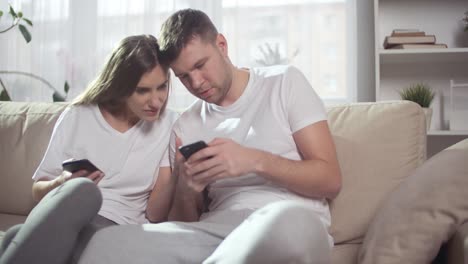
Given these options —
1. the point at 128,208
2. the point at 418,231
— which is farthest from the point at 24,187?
the point at 418,231

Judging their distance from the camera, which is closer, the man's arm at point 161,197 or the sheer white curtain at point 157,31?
the man's arm at point 161,197

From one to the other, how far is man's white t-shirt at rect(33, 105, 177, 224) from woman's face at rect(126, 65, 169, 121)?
0.08 meters

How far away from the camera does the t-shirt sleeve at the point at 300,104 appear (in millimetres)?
1365

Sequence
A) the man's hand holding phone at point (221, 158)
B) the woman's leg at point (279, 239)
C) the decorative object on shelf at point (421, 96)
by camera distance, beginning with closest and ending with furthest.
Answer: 1. the woman's leg at point (279, 239)
2. the man's hand holding phone at point (221, 158)
3. the decorative object on shelf at point (421, 96)

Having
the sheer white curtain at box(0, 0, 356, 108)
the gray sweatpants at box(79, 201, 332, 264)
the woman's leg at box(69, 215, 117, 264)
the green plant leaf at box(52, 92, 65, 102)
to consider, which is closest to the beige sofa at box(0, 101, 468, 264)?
the gray sweatpants at box(79, 201, 332, 264)

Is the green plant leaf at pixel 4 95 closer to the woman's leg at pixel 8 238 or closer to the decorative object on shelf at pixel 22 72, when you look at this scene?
the decorative object on shelf at pixel 22 72

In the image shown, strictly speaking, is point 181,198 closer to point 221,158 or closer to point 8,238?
point 221,158

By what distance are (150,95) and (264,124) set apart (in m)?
0.33

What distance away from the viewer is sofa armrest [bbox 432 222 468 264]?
1.07 meters

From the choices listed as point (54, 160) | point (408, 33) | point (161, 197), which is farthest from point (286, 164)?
point (408, 33)

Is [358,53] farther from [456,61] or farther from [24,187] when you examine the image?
[24,187]

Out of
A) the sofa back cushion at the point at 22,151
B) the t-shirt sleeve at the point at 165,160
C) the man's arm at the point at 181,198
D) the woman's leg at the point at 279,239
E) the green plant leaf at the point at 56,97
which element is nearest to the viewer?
the woman's leg at the point at 279,239

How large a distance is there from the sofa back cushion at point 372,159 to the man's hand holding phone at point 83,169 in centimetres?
63

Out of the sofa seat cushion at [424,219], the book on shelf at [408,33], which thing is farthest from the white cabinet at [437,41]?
the sofa seat cushion at [424,219]
